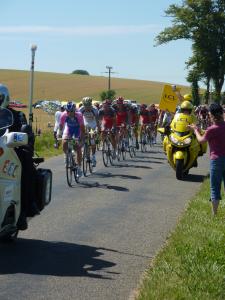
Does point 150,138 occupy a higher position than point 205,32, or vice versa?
point 205,32

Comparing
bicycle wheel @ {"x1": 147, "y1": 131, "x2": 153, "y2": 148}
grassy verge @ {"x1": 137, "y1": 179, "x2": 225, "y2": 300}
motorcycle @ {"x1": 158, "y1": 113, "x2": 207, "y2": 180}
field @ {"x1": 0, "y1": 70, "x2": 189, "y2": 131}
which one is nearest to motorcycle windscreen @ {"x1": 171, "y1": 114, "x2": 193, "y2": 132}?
motorcycle @ {"x1": 158, "y1": 113, "x2": 207, "y2": 180}

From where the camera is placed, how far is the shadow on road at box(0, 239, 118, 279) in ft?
21.9

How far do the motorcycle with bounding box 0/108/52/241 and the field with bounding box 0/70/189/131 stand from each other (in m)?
89.3

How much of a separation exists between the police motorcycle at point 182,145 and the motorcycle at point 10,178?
803cm

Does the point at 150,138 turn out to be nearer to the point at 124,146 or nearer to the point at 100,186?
the point at 124,146

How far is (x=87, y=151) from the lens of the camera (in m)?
15.7

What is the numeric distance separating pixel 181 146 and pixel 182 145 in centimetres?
3

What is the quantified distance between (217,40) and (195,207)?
58026 mm

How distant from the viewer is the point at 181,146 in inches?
603

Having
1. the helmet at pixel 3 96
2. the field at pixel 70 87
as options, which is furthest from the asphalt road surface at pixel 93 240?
the field at pixel 70 87

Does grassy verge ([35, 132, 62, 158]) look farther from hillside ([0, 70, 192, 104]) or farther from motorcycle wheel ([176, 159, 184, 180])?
hillside ([0, 70, 192, 104])

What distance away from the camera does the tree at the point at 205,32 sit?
6656cm

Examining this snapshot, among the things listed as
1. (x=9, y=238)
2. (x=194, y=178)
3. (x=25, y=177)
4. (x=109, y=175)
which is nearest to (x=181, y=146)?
(x=194, y=178)

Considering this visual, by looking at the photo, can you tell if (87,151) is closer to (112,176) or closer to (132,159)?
(112,176)
